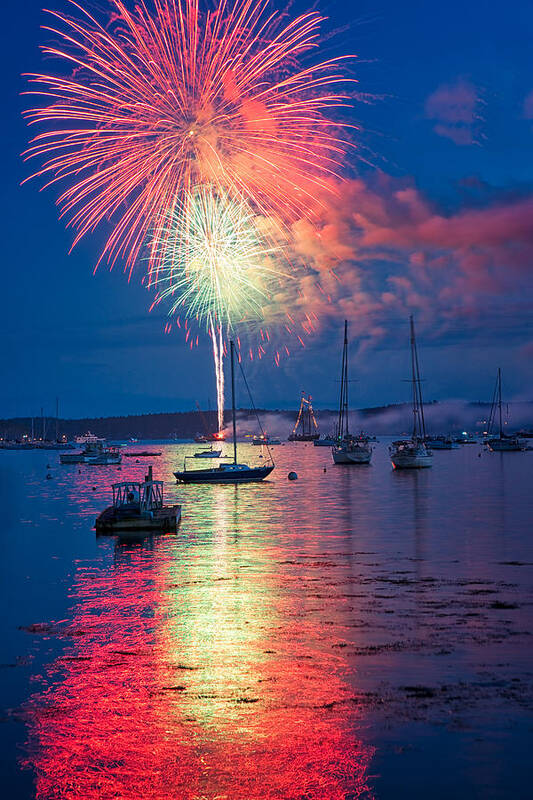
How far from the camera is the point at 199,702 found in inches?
634

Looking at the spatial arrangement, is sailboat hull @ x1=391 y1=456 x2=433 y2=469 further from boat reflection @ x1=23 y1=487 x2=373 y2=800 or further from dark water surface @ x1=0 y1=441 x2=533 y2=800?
boat reflection @ x1=23 y1=487 x2=373 y2=800

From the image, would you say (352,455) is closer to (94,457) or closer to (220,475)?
(220,475)

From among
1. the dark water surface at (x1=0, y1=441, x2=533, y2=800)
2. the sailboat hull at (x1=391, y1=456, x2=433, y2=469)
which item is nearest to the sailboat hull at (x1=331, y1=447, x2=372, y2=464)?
the sailboat hull at (x1=391, y1=456, x2=433, y2=469)

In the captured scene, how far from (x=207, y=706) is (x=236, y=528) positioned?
116 feet

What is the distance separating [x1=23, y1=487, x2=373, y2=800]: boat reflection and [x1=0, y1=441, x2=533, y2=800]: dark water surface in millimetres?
51

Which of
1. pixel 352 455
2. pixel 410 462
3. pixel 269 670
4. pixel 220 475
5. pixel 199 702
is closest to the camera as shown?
pixel 199 702

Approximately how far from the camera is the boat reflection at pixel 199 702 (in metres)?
12.5

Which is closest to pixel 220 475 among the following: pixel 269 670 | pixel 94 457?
pixel 269 670

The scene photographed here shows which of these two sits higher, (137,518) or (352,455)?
(352,455)

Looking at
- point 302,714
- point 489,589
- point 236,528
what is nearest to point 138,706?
point 302,714

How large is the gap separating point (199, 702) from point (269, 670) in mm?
2762

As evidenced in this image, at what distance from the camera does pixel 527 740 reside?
45.3 ft

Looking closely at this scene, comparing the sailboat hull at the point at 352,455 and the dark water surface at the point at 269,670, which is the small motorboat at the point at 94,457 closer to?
the sailboat hull at the point at 352,455

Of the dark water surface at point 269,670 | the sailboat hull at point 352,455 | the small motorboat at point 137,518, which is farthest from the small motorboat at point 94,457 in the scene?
the dark water surface at point 269,670
